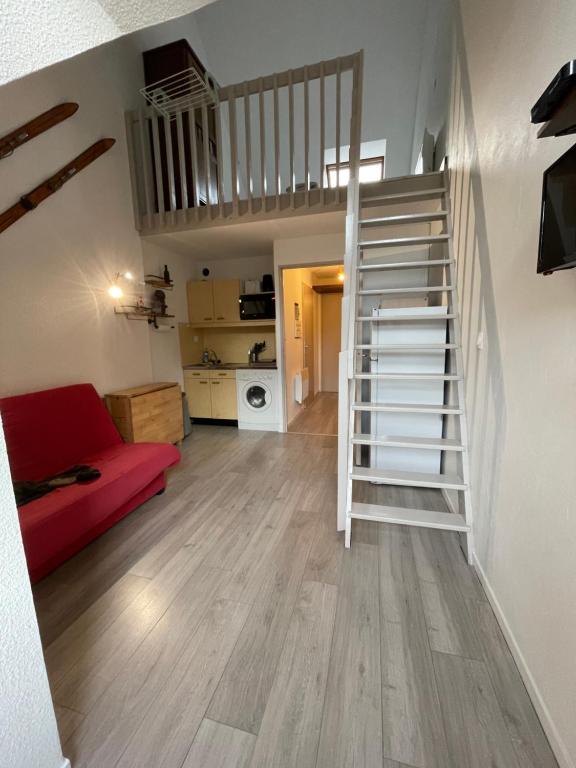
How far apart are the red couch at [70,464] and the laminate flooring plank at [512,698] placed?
6.56ft

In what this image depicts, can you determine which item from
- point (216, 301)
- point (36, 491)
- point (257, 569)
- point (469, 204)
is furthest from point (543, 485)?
point (216, 301)

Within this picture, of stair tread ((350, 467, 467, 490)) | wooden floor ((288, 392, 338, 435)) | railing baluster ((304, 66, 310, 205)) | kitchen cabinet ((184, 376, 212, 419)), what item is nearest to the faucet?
kitchen cabinet ((184, 376, 212, 419))

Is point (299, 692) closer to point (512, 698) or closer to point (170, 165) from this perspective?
point (512, 698)

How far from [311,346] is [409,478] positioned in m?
4.26

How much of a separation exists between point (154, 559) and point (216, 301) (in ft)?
11.1

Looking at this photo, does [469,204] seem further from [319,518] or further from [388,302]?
[319,518]

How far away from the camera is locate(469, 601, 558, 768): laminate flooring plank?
3.11 feet

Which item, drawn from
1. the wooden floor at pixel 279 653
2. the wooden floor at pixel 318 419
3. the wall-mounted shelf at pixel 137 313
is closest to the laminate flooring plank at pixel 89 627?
the wooden floor at pixel 279 653

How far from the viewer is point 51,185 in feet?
8.05

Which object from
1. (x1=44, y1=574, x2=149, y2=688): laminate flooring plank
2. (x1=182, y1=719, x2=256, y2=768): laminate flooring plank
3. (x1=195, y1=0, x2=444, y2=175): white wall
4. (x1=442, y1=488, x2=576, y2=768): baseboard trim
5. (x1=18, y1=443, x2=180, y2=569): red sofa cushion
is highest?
(x1=195, y1=0, x2=444, y2=175): white wall

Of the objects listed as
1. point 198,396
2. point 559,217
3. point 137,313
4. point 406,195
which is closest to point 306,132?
point 406,195

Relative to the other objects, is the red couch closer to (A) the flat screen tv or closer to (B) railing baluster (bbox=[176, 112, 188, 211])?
(B) railing baluster (bbox=[176, 112, 188, 211])

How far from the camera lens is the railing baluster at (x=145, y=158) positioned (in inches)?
128

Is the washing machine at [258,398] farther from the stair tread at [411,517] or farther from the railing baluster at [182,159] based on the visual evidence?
the stair tread at [411,517]
